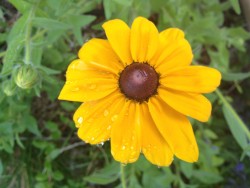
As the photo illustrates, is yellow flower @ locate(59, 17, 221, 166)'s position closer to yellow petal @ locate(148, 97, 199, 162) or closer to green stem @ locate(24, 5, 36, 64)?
yellow petal @ locate(148, 97, 199, 162)

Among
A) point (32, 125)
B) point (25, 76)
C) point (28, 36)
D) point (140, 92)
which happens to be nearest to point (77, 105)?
point (32, 125)

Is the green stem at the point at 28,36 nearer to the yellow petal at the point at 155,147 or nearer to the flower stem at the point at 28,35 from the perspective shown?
the flower stem at the point at 28,35

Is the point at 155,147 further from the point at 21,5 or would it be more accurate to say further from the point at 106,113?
the point at 21,5

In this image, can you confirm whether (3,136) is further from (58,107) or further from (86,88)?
(86,88)

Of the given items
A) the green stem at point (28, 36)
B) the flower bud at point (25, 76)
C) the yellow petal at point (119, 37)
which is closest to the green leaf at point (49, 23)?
the green stem at point (28, 36)

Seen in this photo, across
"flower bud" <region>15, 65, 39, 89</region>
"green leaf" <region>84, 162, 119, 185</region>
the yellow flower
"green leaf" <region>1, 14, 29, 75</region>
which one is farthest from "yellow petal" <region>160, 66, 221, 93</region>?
"green leaf" <region>84, 162, 119, 185</region>

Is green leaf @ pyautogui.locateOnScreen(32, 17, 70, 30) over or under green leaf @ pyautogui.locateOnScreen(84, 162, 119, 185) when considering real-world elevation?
over

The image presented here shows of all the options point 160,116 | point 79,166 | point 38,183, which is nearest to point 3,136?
point 38,183
